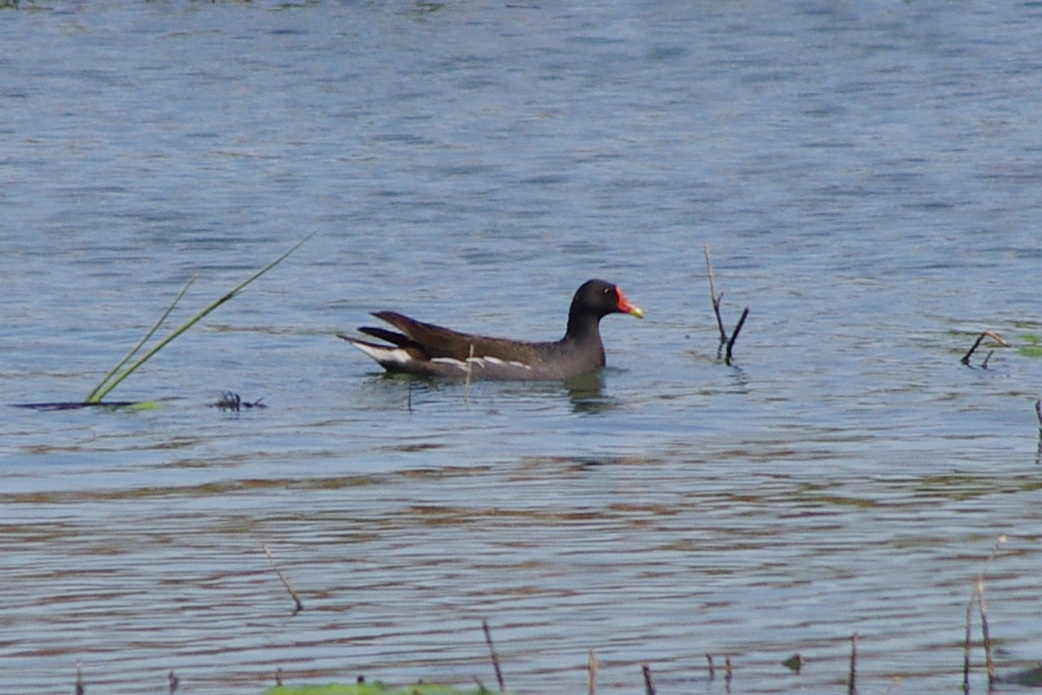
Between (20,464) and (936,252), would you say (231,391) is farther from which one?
(936,252)

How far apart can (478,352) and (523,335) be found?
6.14ft

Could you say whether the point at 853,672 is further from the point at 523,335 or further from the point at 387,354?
the point at 523,335

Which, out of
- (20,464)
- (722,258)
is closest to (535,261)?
(722,258)

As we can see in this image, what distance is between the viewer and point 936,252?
734 inches

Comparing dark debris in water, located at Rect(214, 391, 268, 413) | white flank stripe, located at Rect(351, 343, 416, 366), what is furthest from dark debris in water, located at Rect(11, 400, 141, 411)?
white flank stripe, located at Rect(351, 343, 416, 366)

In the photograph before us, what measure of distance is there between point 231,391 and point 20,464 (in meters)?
3.10

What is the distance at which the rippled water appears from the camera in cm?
691

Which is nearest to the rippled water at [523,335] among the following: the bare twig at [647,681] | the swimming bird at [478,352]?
the swimming bird at [478,352]

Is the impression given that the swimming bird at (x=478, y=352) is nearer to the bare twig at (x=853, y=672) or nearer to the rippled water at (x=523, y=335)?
the rippled water at (x=523, y=335)

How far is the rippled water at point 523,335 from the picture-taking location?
272 inches

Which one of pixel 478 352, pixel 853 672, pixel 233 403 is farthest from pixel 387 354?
pixel 853 672

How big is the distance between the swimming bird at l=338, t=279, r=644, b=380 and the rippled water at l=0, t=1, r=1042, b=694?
0.21 metres

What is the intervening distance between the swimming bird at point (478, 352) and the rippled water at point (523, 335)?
0.69ft

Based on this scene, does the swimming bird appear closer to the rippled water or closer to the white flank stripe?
the white flank stripe
